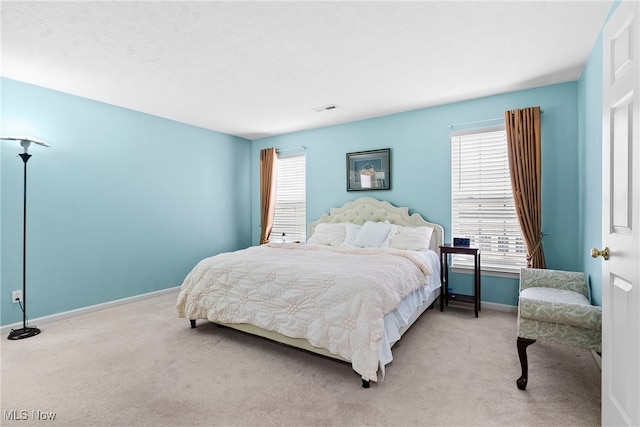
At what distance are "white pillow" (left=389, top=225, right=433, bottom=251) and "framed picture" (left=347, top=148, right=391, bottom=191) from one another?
0.83 metres

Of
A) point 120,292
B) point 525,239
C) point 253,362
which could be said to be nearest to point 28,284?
point 120,292

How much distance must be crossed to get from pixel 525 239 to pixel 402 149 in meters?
1.92

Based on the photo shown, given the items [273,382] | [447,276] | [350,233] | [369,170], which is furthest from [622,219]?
[369,170]

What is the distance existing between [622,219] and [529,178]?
2321mm

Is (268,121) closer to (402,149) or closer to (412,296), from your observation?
(402,149)

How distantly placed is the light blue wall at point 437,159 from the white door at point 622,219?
2.15 m

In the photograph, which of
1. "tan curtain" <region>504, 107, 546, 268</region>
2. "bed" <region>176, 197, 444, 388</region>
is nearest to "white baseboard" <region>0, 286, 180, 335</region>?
"bed" <region>176, 197, 444, 388</region>

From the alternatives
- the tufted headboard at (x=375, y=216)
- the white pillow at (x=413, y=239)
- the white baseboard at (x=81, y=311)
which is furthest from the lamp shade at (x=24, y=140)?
the white pillow at (x=413, y=239)

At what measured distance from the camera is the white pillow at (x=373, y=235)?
3.92 m

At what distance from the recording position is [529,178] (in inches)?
134

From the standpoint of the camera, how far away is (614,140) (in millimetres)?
1464

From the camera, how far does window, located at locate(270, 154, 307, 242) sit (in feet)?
17.9

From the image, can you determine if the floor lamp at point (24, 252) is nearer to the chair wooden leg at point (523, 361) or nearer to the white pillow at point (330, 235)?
the white pillow at point (330, 235)

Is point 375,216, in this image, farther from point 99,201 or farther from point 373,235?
point 99,201
